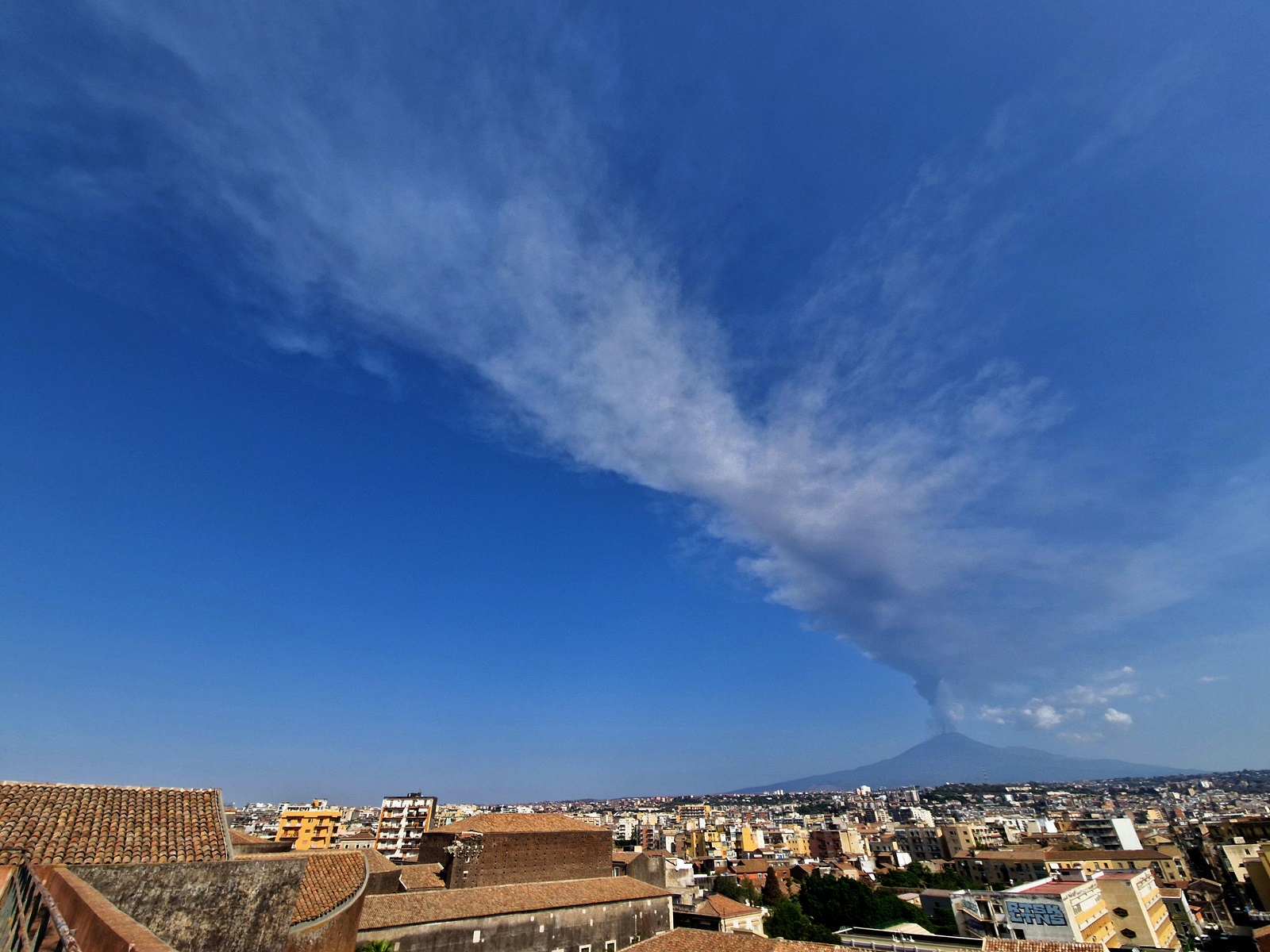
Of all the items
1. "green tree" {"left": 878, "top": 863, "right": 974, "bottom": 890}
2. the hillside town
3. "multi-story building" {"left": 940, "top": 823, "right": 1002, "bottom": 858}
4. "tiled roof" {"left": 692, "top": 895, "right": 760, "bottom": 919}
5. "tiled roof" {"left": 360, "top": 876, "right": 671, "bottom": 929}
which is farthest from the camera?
"multi-story building" {"left": 940, "top": 823, "right": 1002, "bottom": 858}

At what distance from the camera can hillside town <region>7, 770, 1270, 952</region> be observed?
392 inches

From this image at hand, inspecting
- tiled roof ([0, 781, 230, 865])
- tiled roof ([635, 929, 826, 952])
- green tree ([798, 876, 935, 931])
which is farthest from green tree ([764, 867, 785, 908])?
tiled roof ([0, 781, 230, 865])

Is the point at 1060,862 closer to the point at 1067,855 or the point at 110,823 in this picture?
the point at 1067,855

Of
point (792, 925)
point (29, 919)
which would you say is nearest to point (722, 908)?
point (792, 925)

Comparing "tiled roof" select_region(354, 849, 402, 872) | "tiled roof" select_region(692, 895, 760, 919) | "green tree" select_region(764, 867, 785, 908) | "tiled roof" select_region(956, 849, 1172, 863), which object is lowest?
"green tree" select_region(764, 867, 785, 908)

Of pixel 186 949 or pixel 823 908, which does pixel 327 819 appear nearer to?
pixel 823 908

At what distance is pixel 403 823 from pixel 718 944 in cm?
6884

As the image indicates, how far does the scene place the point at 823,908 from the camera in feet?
150

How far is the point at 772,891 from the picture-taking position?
6134cm

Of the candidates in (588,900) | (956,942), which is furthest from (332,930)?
(956,942)

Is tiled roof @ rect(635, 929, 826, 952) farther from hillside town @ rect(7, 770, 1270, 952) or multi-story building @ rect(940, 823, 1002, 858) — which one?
multi-story building @ rect(940, 823, 1002, 858)

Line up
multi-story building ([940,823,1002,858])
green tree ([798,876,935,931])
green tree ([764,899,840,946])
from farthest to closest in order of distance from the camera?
1. multi-story building ([940,823,1002,858])
2. green tree ([798,876,935,931])
3. green tree ([764,899,840,946])

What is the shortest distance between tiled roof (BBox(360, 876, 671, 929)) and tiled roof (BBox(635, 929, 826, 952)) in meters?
8.30

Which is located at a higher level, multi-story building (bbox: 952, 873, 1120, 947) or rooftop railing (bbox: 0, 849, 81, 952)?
rooftop railing (bbox: 0, 849, 81, 952)
